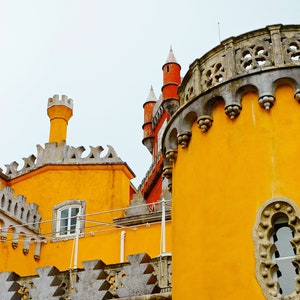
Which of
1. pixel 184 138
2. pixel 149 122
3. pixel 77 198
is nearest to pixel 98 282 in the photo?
pixel 184 138

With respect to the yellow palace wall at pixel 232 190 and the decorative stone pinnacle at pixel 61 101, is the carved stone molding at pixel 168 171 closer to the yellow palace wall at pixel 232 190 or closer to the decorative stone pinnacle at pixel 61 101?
the yellow palace wall at pixel 232 190

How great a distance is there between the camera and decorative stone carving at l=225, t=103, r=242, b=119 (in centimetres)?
924

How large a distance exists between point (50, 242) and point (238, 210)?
1019 centimetres

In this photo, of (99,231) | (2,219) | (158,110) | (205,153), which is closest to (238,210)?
(205,153)

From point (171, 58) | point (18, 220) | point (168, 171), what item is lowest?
point (168, 171)

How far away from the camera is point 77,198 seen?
1908cm

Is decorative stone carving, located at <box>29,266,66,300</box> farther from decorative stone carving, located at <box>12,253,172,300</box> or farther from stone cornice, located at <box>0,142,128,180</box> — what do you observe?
stone cornice, located at <box>0,142,128,180</box>

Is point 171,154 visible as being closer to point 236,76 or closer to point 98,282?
point 236,76

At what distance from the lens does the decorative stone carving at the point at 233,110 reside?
9242 millimetres

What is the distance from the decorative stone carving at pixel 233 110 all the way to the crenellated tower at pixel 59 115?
39.9 ft

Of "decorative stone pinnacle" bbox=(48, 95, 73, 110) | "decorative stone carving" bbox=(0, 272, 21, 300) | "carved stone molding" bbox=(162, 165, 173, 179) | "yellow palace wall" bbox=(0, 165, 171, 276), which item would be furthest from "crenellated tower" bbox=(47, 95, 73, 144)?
"carved stone molding" bbox=(162, 165, 173, 179)

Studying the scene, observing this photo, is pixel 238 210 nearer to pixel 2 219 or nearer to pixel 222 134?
pixel 222 134

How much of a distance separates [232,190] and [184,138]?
135cm

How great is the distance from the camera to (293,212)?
8406 mm
